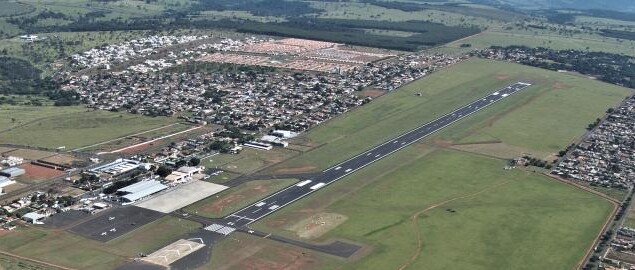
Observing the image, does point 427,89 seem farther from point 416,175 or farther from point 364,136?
point 416,175

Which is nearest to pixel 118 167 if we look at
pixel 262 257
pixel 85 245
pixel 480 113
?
pixel 85 245

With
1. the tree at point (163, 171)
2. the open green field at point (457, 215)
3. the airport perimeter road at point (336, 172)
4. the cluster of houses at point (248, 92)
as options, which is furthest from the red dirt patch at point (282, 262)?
the cluster of houses at point (248, 92)

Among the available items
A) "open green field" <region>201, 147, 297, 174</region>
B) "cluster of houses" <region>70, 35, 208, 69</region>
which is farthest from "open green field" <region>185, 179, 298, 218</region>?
"cluster of houses" <region>70, 35, 208, 69</region>

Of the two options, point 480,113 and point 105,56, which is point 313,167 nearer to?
point 480,113

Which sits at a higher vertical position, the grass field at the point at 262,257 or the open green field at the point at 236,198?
the open green field at the point at 236,198

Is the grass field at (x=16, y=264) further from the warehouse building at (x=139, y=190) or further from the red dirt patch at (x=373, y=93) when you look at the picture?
the red dirt patch at (x=373, y=93)

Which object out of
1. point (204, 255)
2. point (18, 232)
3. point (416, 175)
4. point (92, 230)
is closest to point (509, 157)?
point (416, 175)

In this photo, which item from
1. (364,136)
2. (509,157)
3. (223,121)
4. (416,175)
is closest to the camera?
(416,175)
